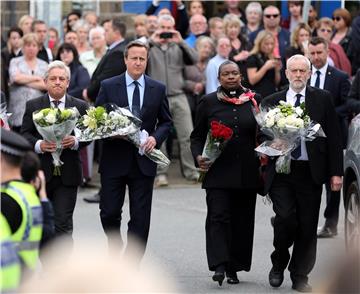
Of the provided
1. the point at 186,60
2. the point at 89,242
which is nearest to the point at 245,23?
the point at 186,60

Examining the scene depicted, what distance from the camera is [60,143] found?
9141 mm

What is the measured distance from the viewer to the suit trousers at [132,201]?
9.53m

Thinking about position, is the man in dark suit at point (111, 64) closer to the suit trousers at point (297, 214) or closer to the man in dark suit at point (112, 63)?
the man in dark suit at point (112, 63)

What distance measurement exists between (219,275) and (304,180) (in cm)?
106

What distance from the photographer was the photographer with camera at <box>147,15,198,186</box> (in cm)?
1493

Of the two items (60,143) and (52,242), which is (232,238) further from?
(52,242)

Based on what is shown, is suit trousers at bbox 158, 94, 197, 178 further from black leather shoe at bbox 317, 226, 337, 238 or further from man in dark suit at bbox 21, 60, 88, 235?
man in dark suit at bbox 21, 60, 88, 235

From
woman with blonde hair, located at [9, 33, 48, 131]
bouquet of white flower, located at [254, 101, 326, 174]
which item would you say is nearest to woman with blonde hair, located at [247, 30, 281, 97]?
woman with blonde hair, located at [9, 33, 48, 131]

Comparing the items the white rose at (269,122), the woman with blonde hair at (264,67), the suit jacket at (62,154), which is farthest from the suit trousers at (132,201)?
the woman with blonde hair at (264,67)

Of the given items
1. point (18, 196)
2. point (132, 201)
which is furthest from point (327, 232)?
point (18, 196)

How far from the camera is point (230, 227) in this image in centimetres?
951

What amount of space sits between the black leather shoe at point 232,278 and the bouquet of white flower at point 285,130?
3.55ft

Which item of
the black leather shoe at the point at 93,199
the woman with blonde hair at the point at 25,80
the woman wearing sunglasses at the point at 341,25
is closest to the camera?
the black leather shoe at the point at 93,199

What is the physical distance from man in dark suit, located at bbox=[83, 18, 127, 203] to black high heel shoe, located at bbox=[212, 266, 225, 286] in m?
4.31
